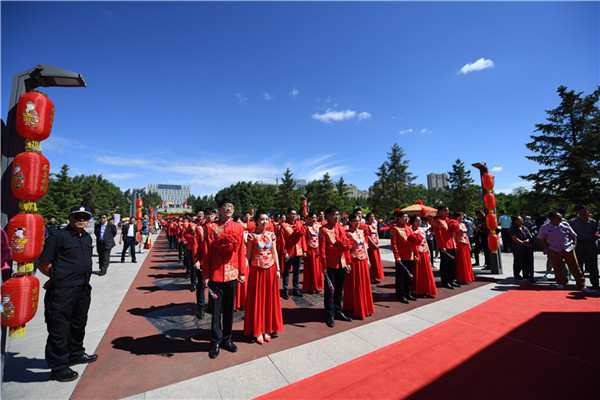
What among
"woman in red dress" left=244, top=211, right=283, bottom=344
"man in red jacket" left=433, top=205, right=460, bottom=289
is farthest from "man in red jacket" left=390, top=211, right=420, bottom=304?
"woman in red dress" left=244, top=211, right=283, bottom=344

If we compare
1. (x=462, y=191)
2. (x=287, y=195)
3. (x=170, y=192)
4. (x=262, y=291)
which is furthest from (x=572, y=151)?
(x=170, y=192)

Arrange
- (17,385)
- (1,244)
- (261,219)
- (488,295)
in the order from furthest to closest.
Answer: (488,295)
(261,219)
(17,385)
(1,244)

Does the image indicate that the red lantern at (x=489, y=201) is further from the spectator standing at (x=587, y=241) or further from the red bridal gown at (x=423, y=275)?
the red bridal gown at (x=423, y=275)

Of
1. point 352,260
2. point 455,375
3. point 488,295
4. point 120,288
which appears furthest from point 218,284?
point 488,295

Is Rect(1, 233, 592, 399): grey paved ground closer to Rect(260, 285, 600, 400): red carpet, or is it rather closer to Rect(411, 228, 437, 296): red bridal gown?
Rect(260, 285, 600, 400): red carpet

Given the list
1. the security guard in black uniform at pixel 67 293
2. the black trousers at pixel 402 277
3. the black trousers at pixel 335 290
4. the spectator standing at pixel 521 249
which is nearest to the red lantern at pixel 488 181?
the spectator standing at pixel 521 249

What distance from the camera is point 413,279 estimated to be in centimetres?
614

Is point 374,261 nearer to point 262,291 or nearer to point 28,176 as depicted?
point 262,291

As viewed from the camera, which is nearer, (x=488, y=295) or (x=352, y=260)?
(x=352, y=260)

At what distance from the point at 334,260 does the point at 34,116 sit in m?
5.02

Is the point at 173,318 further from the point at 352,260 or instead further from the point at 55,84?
the point at 55,84

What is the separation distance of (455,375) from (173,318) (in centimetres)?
499

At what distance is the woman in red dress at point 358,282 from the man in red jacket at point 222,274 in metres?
2.37

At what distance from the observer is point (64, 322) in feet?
10.4
